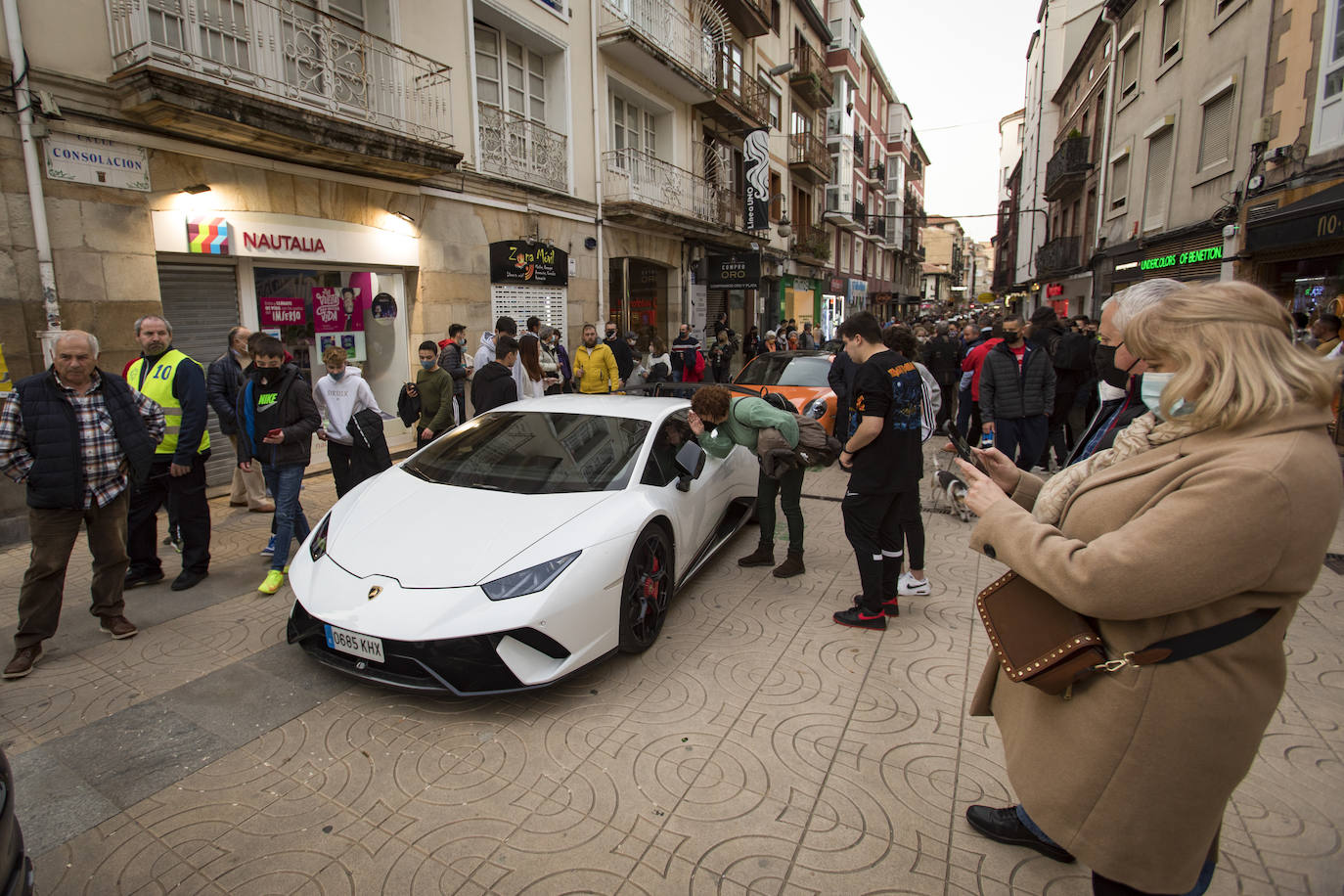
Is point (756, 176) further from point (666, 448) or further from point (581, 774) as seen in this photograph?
point (581, 774)

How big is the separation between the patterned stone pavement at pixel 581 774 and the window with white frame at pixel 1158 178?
13931 millimetres

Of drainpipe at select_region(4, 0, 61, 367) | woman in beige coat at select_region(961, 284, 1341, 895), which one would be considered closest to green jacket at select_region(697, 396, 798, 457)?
woman in beige coat at select_region(961, 284, 1341, 895)

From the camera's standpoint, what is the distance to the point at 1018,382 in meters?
6.42

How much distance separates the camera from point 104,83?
615 centimetres

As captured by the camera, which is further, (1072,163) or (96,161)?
(1072,163)

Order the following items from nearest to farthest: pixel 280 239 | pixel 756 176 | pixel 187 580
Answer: pixel 187 580 < pixel 280 239 < pixel 756 176

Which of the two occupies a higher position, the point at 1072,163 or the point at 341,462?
the point at 1072,163

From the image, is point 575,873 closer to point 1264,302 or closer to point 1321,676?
point 1264,302

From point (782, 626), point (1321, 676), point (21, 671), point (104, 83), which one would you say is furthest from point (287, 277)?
point (1321, 676)

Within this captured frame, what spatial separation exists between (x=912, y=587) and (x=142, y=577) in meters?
5.38

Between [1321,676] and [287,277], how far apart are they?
9777 millimetres

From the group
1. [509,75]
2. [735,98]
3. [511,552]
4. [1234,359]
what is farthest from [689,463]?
[735,98]

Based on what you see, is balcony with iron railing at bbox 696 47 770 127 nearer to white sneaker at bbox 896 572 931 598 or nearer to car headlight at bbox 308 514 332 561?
white sneaker at bbox 896 572 931 598

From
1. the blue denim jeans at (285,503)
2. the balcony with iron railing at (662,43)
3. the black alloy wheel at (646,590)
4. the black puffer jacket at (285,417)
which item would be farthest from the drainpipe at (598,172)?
the black alloy wheel at (646,590)
